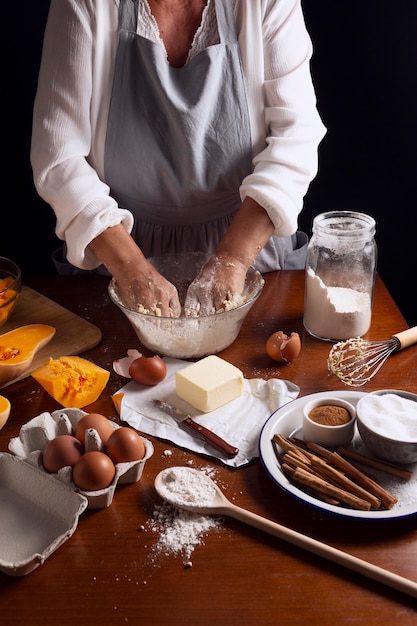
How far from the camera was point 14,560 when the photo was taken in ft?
3.32

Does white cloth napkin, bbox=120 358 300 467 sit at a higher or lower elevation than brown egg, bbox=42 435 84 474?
lower

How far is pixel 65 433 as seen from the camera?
1.21m

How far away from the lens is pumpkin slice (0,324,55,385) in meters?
1.43

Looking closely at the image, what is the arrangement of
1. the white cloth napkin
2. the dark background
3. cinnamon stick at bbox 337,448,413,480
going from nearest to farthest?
1. cinnamon stick at bbox 337,448,413,480
2. the white cloth napkin
3. the dark background

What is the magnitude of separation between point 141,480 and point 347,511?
0.35 metres

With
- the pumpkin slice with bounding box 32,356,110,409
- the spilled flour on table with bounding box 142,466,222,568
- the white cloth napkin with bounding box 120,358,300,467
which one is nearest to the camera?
the spilled flour on table with bounding box 142,466,222,568

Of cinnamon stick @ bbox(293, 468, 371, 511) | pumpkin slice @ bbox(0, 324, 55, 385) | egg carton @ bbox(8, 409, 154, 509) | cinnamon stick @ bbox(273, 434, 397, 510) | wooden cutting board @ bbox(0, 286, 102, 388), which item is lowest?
wooden cutting board @ bbox(0, 286, 102, 388)

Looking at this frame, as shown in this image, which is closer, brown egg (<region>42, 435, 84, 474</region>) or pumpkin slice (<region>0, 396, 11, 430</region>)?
brown egg (<region>42, 435, 84, 474</region>)

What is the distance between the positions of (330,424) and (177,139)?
875 millimetres

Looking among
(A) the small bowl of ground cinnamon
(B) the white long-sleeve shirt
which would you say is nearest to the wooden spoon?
(A) the small bowl of ground cinnamon

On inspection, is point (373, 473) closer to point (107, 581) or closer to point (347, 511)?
point (347, 511)

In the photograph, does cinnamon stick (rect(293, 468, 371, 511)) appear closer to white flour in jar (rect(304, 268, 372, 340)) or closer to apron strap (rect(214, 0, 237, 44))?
white flour in jar (rect(304, 268, 372, 340))

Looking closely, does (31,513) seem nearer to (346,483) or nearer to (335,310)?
(346,483)

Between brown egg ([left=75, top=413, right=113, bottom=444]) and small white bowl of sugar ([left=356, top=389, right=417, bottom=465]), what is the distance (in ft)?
1.44
